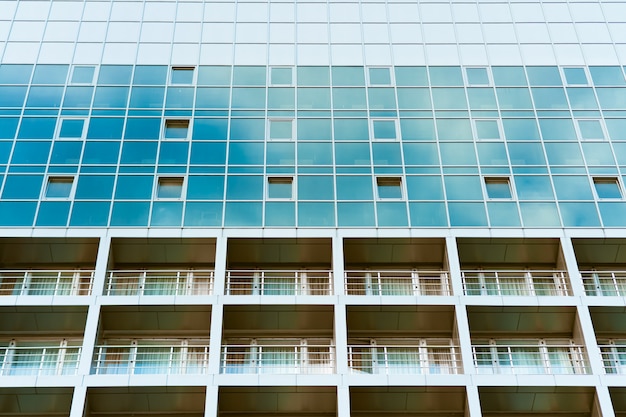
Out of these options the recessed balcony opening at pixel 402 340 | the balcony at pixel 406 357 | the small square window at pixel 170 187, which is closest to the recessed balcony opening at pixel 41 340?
the small square window at pixel 170 187

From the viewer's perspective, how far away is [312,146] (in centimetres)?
2614

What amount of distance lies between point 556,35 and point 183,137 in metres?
16.4

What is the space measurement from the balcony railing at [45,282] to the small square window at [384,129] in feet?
38.4

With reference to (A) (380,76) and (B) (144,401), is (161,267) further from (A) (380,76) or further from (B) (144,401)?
(A) (380,76)

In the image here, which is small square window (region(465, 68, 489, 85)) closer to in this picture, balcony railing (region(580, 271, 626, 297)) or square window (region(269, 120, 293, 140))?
square window (region(269, 120, 293, 140))

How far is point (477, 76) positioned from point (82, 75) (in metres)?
16.1

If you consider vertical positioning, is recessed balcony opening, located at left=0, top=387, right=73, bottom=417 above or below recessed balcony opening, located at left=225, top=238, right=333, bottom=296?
below

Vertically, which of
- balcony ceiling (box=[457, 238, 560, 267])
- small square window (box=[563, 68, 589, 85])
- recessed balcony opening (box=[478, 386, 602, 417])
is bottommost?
recessed balcony opening (box=[478, 386, 602, 417])

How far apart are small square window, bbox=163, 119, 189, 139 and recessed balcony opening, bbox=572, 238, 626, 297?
14.8m

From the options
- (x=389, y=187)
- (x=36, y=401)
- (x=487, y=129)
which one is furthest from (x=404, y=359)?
(x=36, y=401)

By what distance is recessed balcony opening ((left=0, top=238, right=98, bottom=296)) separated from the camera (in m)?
23.6

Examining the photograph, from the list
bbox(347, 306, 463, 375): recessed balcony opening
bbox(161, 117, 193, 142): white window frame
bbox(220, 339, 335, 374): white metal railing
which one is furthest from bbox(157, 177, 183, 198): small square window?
bbox(347, 306, 463, 375): recessed balcony opening

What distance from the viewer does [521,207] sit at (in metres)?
24.4

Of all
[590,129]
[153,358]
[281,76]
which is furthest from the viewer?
[281,76]
